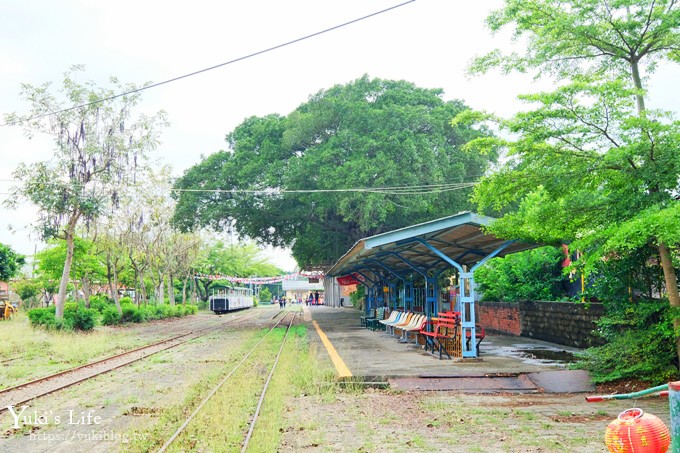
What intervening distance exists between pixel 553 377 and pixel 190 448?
247 inches

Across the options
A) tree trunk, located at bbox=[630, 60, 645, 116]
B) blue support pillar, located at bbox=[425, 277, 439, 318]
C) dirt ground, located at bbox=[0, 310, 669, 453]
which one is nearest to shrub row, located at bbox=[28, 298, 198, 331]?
blue support pillar, located at bbox=[425, 277, 439, 318]

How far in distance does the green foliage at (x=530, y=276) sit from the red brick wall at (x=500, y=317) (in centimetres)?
34

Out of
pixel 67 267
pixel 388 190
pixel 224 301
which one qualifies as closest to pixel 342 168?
pixel 388 190

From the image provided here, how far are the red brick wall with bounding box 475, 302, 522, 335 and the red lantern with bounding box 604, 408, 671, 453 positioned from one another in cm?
1599

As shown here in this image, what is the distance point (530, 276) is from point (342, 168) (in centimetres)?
891

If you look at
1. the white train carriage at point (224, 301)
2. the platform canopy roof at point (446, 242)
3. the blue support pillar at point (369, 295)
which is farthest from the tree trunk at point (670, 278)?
the white train carriage at point (224, 301)

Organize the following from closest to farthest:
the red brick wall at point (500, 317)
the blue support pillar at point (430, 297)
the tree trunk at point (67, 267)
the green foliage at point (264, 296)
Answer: the blue support pillar at point (430, 297) → the red brick wall at point (500, 317) → the tree trunk at point (67, 267) → the green foliage at point (264, 296)

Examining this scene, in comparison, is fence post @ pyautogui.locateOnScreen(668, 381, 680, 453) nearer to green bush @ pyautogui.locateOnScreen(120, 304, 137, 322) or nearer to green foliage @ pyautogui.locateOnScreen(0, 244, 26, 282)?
green bush @ pyautogui.locateOnScreen(120, 304, 137, 322)

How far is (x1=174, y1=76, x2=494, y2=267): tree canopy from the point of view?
81.1ft

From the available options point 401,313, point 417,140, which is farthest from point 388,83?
point 401,313

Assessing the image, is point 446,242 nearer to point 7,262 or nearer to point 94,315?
point 94,315

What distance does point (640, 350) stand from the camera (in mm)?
8844

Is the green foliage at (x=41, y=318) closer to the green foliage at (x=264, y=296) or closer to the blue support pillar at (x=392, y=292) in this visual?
the blue support pillar at (x=392, y=292)

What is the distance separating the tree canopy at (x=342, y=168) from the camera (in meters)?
24.7
